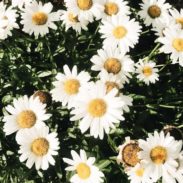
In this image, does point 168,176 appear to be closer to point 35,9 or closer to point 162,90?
point 162,90

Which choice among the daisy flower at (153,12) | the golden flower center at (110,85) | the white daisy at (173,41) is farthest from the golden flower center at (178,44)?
the golden flower center at (110,85)

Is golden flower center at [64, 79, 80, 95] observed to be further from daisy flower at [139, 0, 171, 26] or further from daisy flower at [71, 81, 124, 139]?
daisy flower at [139, 0, 171, 26]

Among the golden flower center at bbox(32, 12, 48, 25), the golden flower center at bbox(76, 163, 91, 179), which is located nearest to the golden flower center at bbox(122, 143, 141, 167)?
the golden flower center at bbox(76, 163, 91, 179)

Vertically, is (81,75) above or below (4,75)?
below

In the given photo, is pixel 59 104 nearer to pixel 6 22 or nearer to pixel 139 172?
pixel 6 22

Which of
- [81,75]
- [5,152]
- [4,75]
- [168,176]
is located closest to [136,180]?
[168,176]

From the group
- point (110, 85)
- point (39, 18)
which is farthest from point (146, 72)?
point (39, 18)
